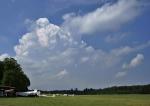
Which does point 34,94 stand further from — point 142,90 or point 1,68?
point 142,90

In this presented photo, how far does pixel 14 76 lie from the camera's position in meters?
155

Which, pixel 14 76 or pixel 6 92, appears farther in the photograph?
pixel 14 76

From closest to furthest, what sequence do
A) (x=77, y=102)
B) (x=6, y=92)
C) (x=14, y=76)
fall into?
(x=77, y=102)
(x=6, y=92)
(x=14, y=76)

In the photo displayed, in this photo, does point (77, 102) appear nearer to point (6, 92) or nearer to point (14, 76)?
point (6, 92)

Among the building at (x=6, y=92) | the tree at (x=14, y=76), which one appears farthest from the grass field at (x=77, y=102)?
the tree at (x=14, y=76)

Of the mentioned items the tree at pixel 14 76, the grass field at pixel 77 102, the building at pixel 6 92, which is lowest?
the grass field at pixel 77 102

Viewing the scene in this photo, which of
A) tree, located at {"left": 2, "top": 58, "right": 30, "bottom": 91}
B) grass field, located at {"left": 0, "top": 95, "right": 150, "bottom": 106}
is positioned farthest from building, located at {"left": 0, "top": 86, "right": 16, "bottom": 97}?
grass field, located at {"left": 0, "top": 95, "right": 150, "bottom": 106}

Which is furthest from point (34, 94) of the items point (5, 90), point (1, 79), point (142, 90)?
point (142, 90)

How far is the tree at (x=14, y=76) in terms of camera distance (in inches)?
6112

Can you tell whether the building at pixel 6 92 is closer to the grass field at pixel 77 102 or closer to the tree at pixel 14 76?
the tree at pixel 14 76

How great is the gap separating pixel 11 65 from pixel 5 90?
21.3 m

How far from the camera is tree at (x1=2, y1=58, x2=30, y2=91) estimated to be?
155250 millimetres

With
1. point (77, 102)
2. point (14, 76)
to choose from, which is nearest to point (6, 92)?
point (14, 76)

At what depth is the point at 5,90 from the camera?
140m
